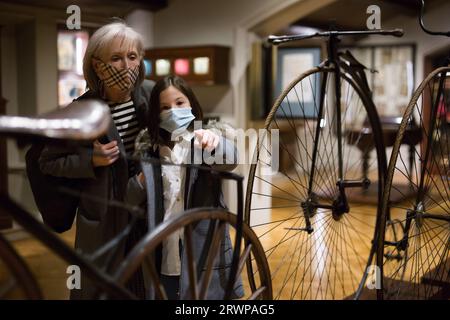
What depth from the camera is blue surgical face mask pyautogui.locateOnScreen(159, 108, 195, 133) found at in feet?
5.57

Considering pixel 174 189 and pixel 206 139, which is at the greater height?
pixel 206 139

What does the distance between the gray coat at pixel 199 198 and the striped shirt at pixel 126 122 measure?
2.9 inches

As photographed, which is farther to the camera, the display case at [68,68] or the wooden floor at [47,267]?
the display case at [68,68]

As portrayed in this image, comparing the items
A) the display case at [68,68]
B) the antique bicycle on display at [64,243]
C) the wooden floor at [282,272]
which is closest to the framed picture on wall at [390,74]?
the display case at [68,68]

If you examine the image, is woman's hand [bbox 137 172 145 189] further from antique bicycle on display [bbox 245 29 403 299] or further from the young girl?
antique bicycle on display [bbox 245 29 403 299]

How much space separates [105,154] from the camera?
1.44 m

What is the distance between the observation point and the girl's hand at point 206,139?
1.60 m

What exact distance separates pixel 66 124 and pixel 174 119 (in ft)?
2.29

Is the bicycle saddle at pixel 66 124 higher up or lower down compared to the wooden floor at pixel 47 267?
higher up

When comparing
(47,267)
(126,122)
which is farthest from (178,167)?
(47,267)

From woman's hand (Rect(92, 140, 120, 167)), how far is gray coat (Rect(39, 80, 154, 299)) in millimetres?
17

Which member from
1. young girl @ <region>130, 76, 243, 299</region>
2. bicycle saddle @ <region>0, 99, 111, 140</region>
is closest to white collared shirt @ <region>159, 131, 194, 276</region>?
young girl @ <region>130, 76, 243, 299</region>

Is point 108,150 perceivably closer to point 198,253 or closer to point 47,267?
point 198,253

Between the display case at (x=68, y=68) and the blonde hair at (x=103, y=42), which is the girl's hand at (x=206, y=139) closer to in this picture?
the blonde hair at (x=103, y=42)
